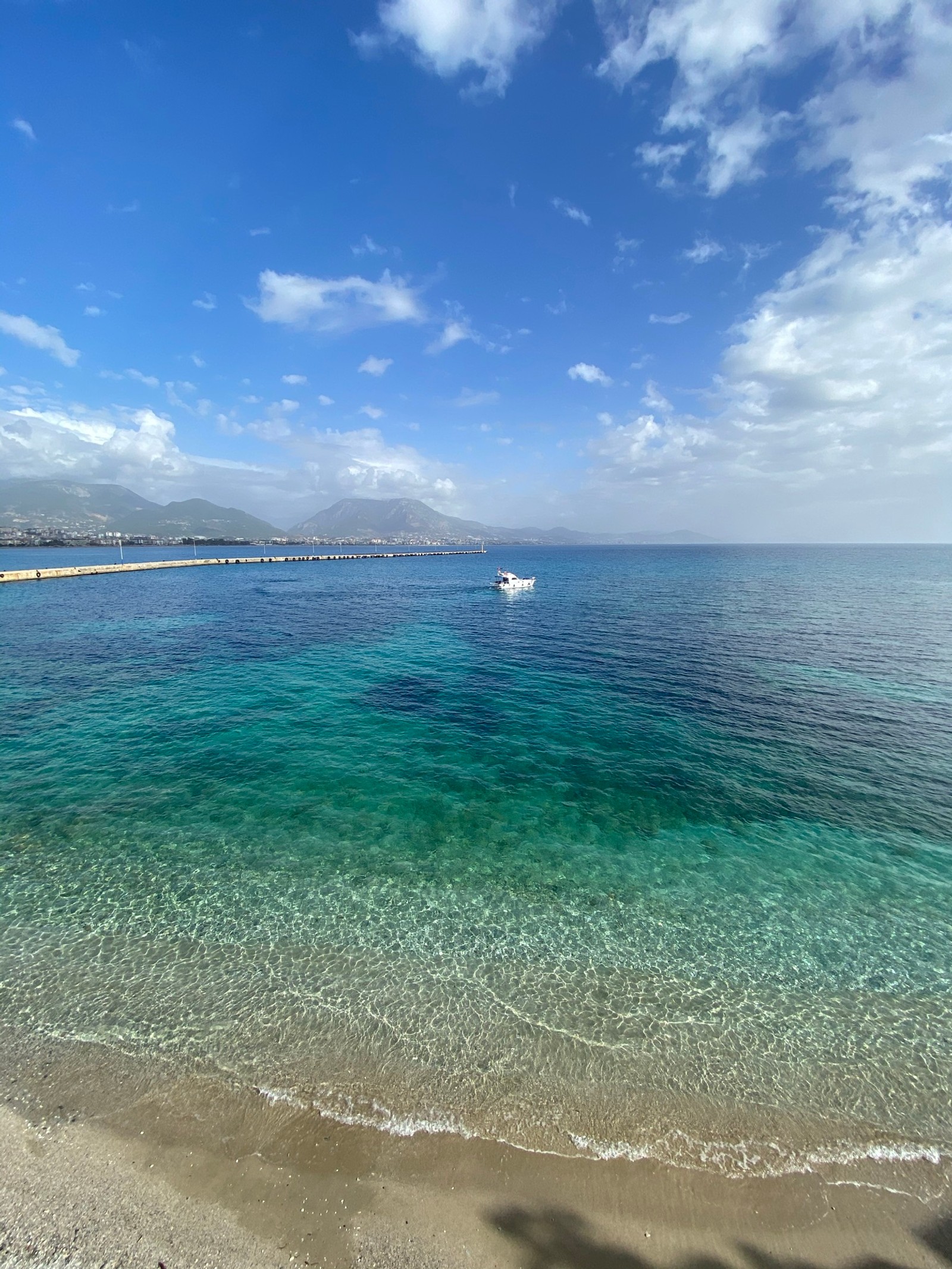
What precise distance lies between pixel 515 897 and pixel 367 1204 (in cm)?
753

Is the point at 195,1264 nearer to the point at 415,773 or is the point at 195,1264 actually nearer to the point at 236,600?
the point at 415,773

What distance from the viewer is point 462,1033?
1018cm

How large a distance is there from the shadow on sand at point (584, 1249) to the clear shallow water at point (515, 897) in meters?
0.98

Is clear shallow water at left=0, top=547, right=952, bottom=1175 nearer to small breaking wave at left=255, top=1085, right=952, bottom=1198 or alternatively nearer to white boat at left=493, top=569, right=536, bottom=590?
small breaking wave at left=255, top=1085, right=952, bottom=1198

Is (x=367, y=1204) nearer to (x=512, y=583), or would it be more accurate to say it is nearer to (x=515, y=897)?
(x=515, y=897)

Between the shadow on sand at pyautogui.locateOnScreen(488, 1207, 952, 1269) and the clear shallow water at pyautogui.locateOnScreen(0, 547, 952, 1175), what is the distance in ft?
3.23

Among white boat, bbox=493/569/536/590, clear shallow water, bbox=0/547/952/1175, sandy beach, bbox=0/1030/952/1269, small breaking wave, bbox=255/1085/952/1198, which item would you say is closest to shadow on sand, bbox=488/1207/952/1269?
sandy beach, bbox=0/1030/952/1269

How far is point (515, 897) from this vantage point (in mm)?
14219

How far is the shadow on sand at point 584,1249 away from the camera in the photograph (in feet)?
22.1

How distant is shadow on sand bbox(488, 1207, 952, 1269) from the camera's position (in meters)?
6.73

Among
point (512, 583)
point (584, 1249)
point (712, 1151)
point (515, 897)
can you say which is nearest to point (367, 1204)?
point (584, 1249)

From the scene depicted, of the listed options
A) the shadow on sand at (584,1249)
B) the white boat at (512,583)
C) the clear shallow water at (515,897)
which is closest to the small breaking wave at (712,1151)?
the clear shallow water at (515,897)

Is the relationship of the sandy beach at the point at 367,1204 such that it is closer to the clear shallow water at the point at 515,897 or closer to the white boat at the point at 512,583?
the clear shallow water at the point at 515,897

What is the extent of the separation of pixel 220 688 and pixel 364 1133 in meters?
28.1
